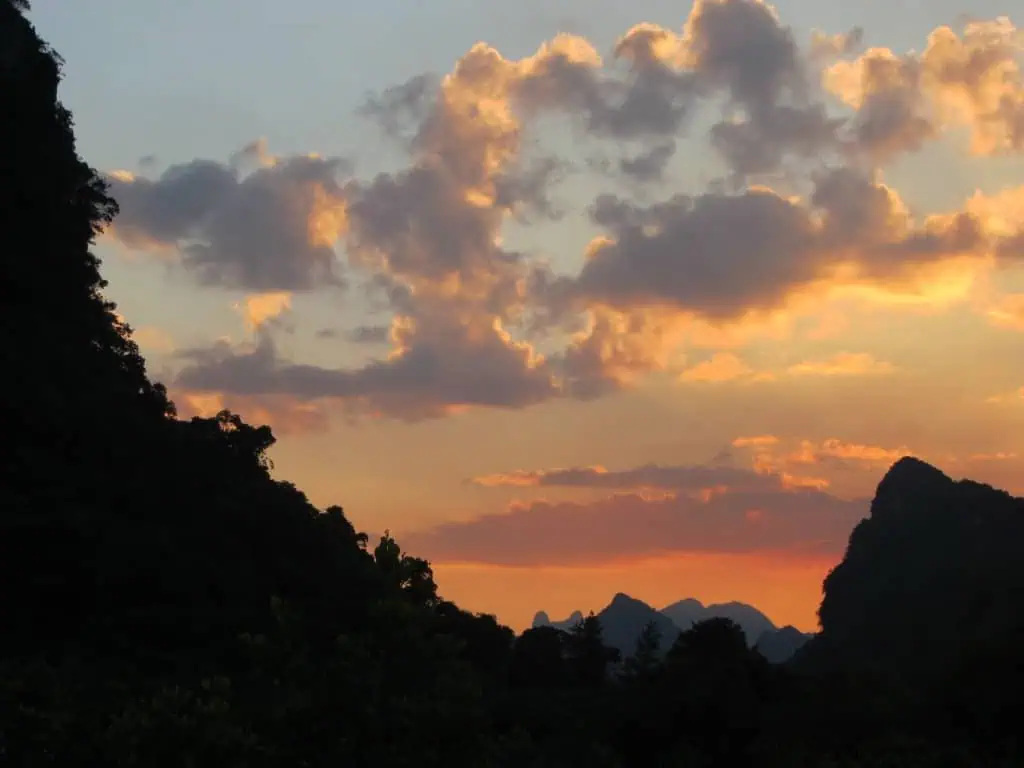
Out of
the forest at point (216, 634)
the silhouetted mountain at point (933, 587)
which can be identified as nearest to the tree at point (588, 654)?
the silhouetted mountain at point (933, 587)

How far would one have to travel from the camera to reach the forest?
2041 centimetres

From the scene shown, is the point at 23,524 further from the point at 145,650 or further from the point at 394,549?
the point at 394,549

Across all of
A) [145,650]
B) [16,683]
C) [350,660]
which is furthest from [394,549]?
[145,650]

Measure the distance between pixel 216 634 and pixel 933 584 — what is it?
152979 mm

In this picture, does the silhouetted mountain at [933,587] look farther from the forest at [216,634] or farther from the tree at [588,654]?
the forest at [216,634]

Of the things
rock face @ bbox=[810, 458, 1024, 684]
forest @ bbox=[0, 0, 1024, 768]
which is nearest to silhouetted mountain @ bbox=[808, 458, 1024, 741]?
rock face @ bbox=[810, 458, 1024, 684]

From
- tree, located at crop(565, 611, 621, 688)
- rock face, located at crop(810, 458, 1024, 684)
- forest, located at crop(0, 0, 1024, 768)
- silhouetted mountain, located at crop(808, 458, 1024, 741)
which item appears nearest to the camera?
forest, located at crop(0, 0, 1024, 768)

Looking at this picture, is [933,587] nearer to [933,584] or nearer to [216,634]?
[933,584]

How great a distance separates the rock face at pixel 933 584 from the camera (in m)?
151

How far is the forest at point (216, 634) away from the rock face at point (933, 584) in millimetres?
84576

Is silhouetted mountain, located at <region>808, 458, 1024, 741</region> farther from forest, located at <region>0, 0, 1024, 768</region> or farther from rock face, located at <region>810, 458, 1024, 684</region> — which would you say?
forest, located at <region>0, 0, 1024, 768</region>

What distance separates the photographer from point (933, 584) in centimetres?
17738

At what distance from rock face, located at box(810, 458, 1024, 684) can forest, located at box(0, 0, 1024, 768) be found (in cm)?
8458

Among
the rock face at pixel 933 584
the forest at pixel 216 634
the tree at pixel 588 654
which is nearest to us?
the forest at pixel 216 634
